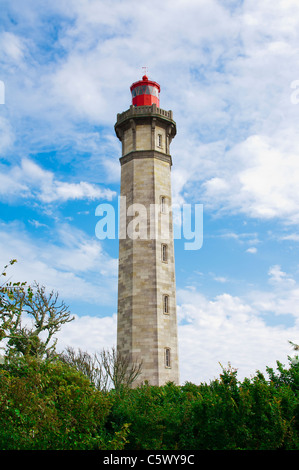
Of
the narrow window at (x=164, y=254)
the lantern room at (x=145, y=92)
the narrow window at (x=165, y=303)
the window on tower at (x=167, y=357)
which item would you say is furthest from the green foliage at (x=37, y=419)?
the lantern room at (x=145, y=92)

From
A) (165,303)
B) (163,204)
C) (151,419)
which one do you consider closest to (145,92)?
(163,204)

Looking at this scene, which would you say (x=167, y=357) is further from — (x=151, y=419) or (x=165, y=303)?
(x=151, y=419)

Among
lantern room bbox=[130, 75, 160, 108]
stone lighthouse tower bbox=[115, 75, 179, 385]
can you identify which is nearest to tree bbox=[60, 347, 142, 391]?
stone lighthouse tower bbox=[115, 75, 179, 385]

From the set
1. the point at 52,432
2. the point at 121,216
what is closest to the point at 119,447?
the point at 52,432

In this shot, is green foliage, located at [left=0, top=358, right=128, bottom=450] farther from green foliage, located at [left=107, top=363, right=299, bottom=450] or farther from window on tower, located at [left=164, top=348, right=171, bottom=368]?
window on tower, located at [left=164, top=348, right=171, bottom=368]

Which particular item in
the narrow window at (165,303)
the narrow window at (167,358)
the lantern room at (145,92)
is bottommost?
the narrow window at (167,358)

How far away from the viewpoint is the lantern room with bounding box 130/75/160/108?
1448 inches

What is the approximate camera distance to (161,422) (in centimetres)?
1409

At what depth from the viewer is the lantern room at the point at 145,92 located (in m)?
36.8

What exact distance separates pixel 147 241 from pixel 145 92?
13.9m

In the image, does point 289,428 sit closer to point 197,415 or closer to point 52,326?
point 197,415

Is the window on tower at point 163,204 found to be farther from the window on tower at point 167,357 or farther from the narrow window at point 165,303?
the window on tower at point 167,357

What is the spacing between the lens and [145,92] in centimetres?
3694
